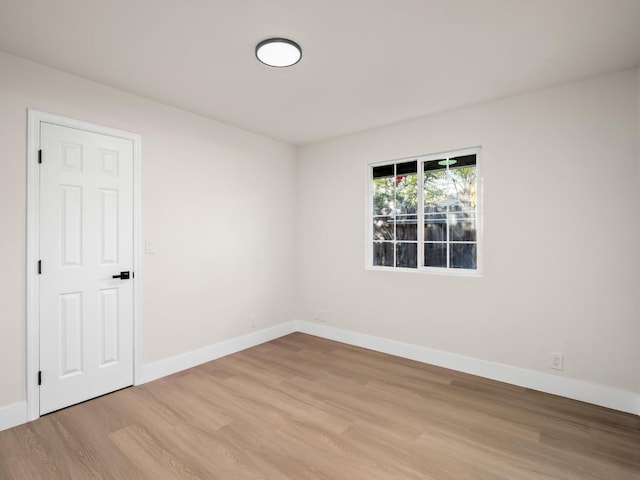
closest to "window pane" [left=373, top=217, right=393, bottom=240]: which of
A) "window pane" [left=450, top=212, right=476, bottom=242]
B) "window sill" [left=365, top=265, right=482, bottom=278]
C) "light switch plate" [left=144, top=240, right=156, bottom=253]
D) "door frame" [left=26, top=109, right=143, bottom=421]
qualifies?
"window sill" [left=365, top=265, right=482, bottom=278]

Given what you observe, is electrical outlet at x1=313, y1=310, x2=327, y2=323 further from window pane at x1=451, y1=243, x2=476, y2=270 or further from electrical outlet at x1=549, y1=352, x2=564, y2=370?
electrical outlet at x1=549, y1=352, x2=564, y2=370

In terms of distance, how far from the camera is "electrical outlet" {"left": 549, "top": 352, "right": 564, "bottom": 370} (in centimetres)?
288

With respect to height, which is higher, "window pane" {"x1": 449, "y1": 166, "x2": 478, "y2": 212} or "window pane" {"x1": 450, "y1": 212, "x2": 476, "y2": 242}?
"window pane" {"x1": 449, "y1": 166, "x2": 478, "y2": 212}

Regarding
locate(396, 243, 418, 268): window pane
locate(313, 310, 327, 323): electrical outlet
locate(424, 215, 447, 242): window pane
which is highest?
locate(424, 215, 447, 242): window pane

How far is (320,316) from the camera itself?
4.59m

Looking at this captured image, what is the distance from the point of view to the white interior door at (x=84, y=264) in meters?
2.59

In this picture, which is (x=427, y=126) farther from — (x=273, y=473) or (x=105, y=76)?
(x=273, y=473)

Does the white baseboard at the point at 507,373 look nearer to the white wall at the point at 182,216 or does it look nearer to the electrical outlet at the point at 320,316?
the electrical outlet at the point at 320,316

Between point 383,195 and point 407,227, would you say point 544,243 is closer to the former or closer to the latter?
point 407,227

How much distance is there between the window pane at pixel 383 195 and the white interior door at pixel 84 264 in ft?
8.85

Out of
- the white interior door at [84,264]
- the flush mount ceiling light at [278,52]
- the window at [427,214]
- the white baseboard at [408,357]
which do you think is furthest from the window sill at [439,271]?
the white interior door at [84,264]

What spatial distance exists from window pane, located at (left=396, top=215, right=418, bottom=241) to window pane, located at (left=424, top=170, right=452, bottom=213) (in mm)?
194

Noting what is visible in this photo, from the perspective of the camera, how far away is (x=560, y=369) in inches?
113

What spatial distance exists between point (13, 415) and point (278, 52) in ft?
10.6
